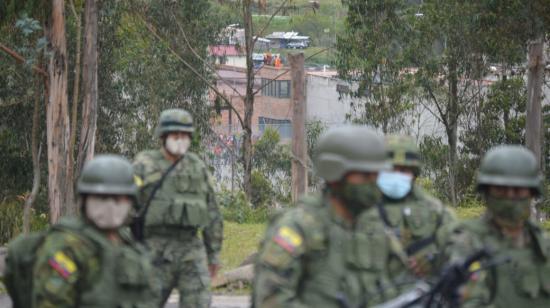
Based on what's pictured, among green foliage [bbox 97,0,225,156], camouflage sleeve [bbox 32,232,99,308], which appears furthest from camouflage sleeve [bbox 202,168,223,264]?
green foliage [bbox 97,0,225,156]

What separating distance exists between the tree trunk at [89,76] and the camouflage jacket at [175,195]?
1039cm

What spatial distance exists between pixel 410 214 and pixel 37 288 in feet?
9.05

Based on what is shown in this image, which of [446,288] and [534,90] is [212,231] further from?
[534,90]

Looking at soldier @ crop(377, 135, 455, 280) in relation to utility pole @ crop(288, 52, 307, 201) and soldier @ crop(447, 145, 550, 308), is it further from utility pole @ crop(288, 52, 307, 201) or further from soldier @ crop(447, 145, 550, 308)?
utility pole @ crop(288, 52, 307, 201)

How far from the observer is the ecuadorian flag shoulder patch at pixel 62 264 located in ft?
18.1

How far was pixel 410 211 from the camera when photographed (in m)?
7.50

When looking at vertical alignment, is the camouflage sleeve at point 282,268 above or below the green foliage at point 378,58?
below

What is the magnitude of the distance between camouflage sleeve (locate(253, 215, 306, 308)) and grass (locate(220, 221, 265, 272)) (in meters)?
9.51

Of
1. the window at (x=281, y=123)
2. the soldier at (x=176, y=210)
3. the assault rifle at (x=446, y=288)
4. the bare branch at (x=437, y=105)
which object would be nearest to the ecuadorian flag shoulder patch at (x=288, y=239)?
the assault rifle at (x=446, y=288)

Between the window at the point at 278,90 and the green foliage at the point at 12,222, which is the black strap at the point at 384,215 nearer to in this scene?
the green foliage at the point at 12,222

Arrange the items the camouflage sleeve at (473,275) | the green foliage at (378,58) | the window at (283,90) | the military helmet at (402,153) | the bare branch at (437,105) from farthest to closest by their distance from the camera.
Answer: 1. the window at (283,90)
2. the bare branch at (437,105)
3. the green foliage at (378,58)
4. the military helmet at (402,153)
5. the camouflage sleeve at (473,275)

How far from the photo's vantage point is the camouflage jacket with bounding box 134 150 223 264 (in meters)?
8.91

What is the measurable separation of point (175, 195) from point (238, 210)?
12692 millimetres

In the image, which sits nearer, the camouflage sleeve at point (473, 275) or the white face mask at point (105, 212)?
the camouflage sleeve at point (473, 275)
